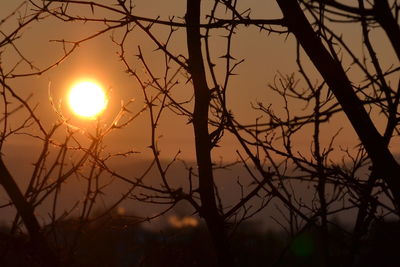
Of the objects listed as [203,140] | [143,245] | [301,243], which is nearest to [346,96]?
[203,140]

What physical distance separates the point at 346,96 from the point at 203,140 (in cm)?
88

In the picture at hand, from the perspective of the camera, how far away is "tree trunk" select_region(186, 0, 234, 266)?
3316 mm

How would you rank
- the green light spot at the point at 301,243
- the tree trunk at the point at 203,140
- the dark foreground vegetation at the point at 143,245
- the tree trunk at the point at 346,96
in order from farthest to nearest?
the dark foreground vegetation at the point at 143,245
the green light spot at the point at 301,243
the tree trunk at the point at 203,140
the tree trunk at the point at 346,96

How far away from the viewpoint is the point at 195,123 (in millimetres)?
3420

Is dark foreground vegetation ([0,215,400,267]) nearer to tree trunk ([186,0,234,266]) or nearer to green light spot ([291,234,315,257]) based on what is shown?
green light spot ([291,234,315,257])

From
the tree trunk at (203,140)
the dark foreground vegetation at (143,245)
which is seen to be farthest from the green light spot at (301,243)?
the tree trunk at (203,140)

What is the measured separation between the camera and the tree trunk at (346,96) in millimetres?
2837

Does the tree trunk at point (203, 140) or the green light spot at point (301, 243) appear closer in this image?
the tree trunk at point (203, 140)

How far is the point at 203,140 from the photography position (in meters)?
3.38

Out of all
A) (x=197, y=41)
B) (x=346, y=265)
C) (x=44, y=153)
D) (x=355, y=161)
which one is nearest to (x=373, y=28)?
(x=197, y=41)

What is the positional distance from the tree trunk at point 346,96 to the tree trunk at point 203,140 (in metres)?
0.61

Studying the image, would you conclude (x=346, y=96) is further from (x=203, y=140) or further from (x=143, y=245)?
(x=143, y=245)

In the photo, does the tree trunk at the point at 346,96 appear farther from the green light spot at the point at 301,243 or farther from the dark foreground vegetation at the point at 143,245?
the green light spot at the point at 301,243

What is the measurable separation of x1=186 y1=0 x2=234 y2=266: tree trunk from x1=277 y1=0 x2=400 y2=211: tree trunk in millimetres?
608
